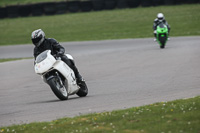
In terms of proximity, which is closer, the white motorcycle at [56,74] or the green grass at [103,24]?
the white motorcycle at [56,74]

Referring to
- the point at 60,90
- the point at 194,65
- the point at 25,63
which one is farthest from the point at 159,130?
the point at 25,63

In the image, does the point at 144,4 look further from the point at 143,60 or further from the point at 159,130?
the point at 159,130

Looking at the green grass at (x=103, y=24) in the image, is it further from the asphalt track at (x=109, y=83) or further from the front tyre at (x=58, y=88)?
the front tyre at (x=58, y=88)

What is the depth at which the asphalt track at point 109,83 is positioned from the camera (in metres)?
8.51

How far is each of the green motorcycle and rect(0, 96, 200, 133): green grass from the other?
12.6 meters

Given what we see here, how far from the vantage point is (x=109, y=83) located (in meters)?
12.0

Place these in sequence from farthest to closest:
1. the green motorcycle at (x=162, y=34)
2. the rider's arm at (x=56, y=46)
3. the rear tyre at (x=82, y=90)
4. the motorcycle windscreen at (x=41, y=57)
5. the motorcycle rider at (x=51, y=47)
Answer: the green motorcycle at (x=162, y=34), the rear tyre at (x=82, y=90), the rider's arm at (x=56, y=46), the motorcycle rider at (x=51, y=47), the motorcycle windscreen at (x=41, y=57)

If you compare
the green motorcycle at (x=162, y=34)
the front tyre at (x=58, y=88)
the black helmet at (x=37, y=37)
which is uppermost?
the black helmet at (x=37, y=37)

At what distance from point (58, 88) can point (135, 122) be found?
3140mm

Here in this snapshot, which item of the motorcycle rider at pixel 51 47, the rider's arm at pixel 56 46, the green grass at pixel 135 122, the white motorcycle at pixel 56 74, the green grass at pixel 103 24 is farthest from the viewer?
the green grass at pixel 103 24

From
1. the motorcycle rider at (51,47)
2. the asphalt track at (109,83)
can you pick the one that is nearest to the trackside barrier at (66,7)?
the asphalt track at (109,83)

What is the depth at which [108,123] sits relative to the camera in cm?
655

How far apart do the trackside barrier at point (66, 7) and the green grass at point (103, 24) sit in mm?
376

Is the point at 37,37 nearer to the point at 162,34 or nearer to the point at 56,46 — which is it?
the point at 56,46
